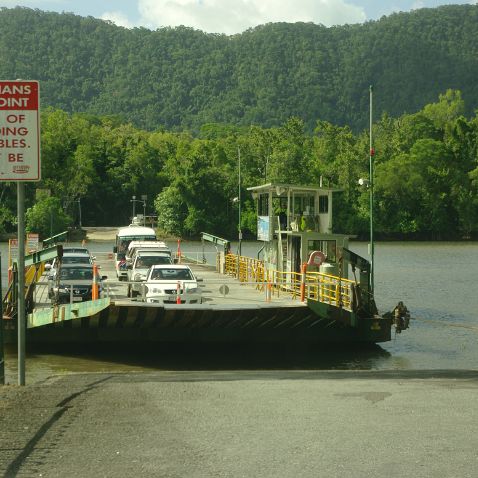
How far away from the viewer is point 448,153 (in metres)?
121

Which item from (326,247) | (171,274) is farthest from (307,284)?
(326,247)

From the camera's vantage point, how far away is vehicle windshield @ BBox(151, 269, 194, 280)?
26.7 meters

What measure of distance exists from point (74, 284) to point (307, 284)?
720cm

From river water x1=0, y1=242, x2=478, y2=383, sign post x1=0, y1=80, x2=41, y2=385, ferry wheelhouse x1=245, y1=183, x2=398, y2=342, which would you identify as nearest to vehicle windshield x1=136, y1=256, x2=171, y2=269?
ferry wheelhouse x1=245, y1=183, x2=398, y2=342

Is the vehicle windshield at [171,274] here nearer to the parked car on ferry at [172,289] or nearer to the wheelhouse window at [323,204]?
the parked car on ferry at [172,289]

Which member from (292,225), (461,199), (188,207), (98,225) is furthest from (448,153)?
(292,225)

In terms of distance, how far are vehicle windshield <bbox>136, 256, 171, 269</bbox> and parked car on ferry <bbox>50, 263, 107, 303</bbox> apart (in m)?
3.36

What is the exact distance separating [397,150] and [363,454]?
122121mm

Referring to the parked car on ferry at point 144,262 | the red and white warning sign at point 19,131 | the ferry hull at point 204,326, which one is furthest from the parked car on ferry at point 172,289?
the red and white warning sign at point 19,131

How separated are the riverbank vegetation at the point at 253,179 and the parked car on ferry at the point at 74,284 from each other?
77714 mm

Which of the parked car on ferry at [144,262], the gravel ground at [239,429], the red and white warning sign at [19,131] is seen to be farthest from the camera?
the parked car on ferry at [144,262]

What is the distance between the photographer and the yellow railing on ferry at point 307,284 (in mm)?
24922

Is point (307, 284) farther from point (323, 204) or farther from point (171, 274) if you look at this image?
point (323, 204)

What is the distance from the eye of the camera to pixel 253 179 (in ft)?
393
